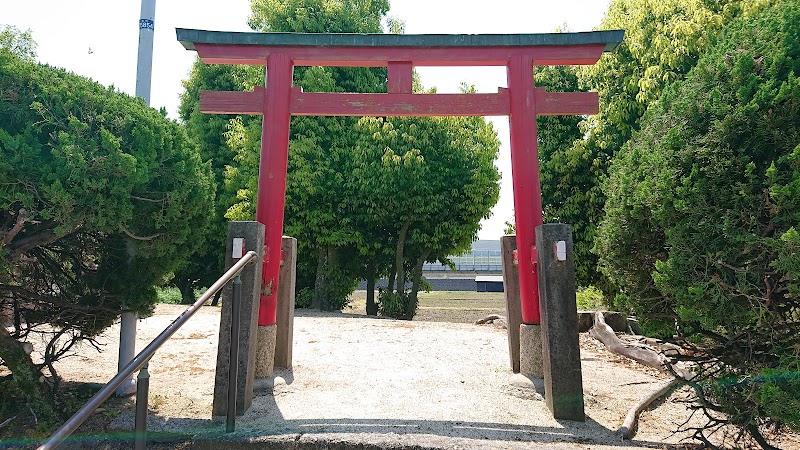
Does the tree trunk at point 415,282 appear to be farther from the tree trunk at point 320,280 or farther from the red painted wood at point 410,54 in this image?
the red painted wood at point 410,54

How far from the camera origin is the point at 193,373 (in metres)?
6.00

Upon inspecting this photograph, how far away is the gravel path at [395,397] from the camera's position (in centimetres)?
401

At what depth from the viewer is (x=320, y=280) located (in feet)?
44.4

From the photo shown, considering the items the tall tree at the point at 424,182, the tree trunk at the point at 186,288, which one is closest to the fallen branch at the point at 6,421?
the tall tree at the point at 424,182

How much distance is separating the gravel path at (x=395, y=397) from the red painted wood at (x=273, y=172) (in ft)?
3.12

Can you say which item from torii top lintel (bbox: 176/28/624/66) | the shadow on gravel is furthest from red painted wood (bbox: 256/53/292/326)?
the shadow on gravel

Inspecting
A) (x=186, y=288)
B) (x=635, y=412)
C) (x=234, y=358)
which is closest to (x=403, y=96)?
(x=234, y=358)

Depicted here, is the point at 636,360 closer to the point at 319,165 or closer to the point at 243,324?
the point at 243,324

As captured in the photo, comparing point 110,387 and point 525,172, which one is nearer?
point 110,387

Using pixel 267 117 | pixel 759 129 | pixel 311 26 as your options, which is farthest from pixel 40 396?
pixel 311 26

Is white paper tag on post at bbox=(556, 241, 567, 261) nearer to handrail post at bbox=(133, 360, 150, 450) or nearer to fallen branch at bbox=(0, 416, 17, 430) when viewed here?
handrail post at bbox=(133, 360, 150, 450)

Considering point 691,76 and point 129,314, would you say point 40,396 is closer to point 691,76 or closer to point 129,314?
point 129,314

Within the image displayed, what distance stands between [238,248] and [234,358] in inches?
34.0

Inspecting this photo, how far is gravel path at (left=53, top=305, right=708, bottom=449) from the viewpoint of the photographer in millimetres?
4008
